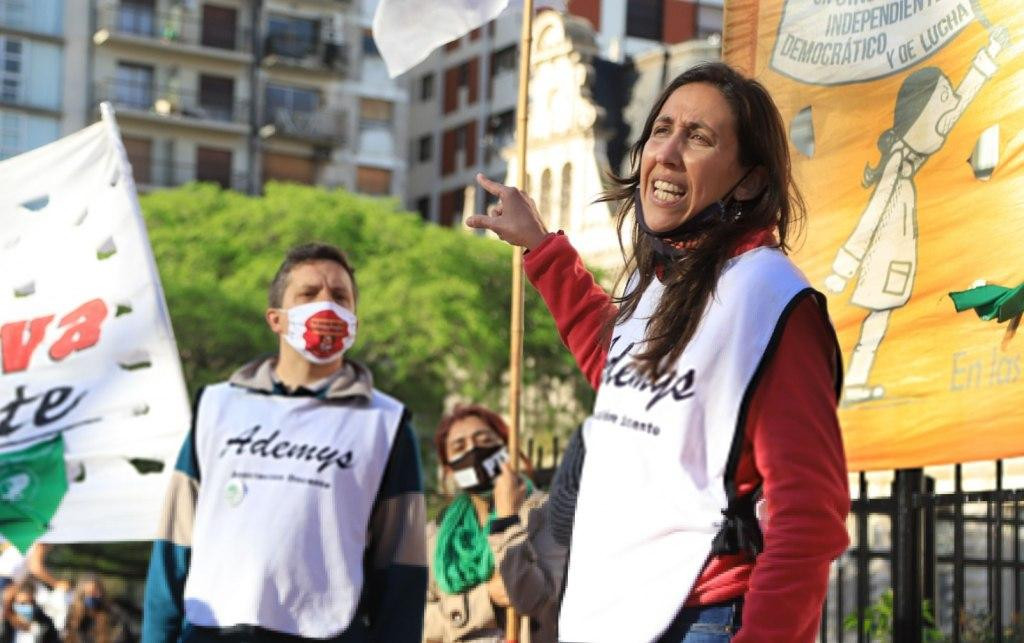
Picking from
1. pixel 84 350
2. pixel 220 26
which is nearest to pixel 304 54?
pixel 220 26

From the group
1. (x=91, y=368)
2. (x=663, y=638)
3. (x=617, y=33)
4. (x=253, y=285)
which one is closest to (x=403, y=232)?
(x=253, y=285)

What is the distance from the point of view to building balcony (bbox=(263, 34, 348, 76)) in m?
56.4

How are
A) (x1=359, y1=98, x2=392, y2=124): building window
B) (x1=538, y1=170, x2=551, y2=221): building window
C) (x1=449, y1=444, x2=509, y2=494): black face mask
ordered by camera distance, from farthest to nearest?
(x1=359, y1=98, x2=392, y2=124): building window, (x1=538, y1=170, x2=551, y2=221): building window, (x1=449, y1=444, x2=509, y2=494): black face mask

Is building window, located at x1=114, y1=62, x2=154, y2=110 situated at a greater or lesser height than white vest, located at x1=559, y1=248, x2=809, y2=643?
greater

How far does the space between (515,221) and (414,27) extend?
175cm

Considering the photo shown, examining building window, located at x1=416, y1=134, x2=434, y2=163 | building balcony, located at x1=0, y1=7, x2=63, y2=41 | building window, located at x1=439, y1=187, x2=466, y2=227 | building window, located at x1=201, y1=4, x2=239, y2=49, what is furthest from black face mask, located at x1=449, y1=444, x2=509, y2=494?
building window, located at x1=416, y1=134, x2=434, y2=163

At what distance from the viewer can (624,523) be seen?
357 cm

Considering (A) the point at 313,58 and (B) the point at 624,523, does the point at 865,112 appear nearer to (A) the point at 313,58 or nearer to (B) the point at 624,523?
(B) the point at 624,523

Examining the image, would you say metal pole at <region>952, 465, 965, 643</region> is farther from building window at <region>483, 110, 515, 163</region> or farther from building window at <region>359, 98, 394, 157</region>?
building window at <region>359, 98, 394, 157</region>

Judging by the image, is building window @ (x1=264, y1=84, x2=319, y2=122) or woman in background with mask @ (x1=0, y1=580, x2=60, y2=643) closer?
woman in background with mask @ (x1=0, y1=580, x2=60, y2=643)

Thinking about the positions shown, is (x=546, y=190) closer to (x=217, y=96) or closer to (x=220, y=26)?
(x=217, y=96)

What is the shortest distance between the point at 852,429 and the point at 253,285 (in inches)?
1300

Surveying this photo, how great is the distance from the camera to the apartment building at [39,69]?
2084 inches

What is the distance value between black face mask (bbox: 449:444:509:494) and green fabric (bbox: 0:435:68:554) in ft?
4.77
